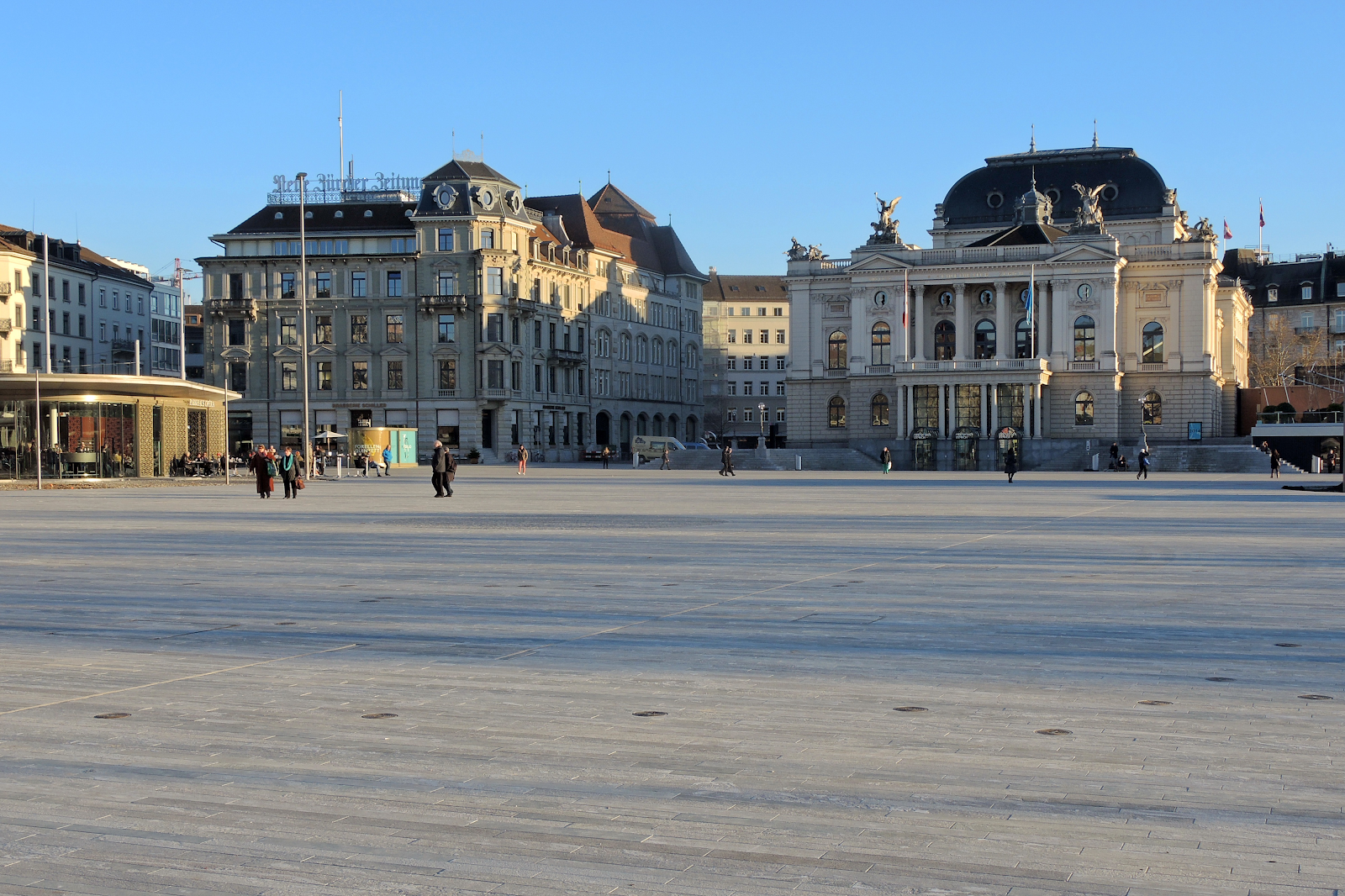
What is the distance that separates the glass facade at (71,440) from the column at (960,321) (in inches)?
2414

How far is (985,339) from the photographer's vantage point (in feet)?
340

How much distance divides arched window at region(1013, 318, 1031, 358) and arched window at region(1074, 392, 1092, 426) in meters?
4.57

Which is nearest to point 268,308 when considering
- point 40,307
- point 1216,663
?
point 40,307

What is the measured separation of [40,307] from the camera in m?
99.6

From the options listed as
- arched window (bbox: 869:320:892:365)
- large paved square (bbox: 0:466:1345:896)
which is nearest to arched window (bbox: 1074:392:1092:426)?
arched window (bbox: 869:320:892:365)

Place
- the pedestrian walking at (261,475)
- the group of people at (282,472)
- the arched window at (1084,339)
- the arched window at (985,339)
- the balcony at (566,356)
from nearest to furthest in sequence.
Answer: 1. the group of people at (282,472)
2. the pedestrian walking at (261,475)
3. the arched window at (1084,339)
4. the arched window at (985,339)
5. the balcony at (566,356)

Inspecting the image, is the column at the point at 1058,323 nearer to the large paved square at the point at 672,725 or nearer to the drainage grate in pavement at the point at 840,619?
the large paved square at the point at 672,725

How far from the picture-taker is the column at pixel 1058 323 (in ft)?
326

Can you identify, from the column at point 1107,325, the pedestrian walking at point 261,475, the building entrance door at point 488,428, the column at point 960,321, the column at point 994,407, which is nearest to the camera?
the pedestrian walking at point 261,475

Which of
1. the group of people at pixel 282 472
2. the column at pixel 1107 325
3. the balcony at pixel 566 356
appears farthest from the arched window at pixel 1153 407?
the group of people at pixel 282 472

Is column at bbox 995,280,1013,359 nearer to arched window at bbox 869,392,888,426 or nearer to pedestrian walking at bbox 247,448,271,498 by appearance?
arched window at bbox 869,392,888,426

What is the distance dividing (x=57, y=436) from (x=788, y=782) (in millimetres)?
54176

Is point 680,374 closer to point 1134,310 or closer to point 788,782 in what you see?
point 1134,310

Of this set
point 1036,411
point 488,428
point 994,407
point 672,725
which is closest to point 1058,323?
point 1036,411
